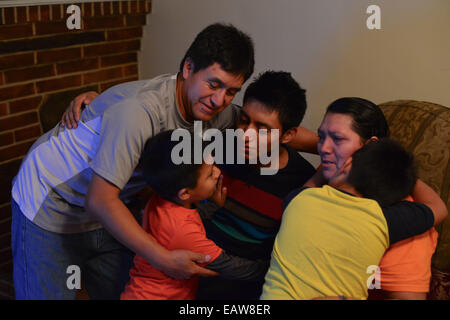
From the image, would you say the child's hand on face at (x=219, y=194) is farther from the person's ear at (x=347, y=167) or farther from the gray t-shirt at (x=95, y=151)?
the person's ear at (x=347, y=167)

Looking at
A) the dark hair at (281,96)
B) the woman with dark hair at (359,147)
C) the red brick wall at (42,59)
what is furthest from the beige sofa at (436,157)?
the red brick wall at (42,59)

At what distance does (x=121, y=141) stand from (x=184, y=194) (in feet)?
0.78

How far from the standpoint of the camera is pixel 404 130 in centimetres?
174

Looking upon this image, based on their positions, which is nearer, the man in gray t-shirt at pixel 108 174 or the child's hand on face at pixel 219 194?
the man in gray t-shirt at pixel 108 174

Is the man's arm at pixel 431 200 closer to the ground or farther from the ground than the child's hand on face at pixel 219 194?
farther from the ground

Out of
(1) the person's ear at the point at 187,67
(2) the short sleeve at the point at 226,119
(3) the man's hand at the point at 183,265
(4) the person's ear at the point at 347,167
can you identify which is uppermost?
(1) the person's ear at the point at 187,67

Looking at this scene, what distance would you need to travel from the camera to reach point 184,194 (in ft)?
4.90

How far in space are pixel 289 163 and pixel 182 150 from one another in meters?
0.39

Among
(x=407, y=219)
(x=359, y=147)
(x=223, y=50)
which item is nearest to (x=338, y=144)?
(x=359, y=147)

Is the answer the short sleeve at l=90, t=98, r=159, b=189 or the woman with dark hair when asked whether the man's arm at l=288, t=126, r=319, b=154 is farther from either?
the short sleeve at l=90, t=98, r=159, b=189

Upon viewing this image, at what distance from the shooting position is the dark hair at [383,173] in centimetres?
134
